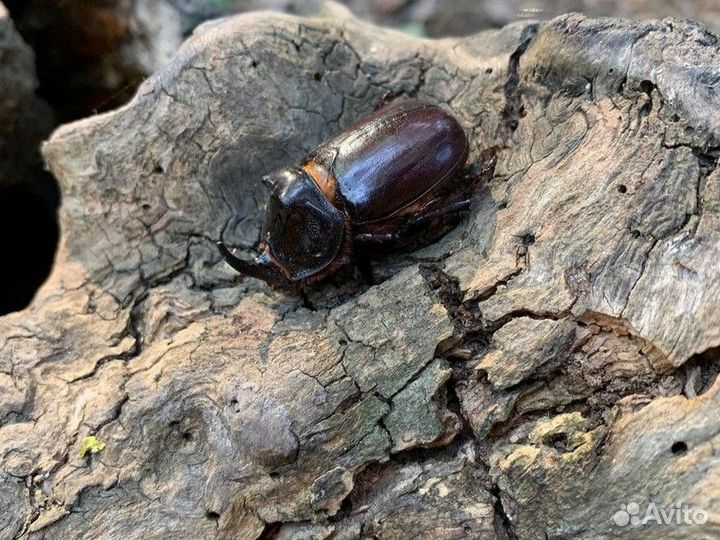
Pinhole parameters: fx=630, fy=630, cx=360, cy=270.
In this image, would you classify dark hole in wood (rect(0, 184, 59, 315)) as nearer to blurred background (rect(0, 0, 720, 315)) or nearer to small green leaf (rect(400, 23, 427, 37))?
blurred background (rect(0, 0, 720, 315))

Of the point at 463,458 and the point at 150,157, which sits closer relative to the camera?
the point at 463,458

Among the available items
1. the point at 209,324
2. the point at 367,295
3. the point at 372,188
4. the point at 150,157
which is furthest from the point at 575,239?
the point at 150,157

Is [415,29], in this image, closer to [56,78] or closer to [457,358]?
[56,78]

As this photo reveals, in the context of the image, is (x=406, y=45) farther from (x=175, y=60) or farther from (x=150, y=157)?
(x=150, y=157)

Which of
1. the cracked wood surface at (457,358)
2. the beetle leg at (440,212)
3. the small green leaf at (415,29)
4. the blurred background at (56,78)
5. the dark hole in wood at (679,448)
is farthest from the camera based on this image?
the small green leaf at (415,29)

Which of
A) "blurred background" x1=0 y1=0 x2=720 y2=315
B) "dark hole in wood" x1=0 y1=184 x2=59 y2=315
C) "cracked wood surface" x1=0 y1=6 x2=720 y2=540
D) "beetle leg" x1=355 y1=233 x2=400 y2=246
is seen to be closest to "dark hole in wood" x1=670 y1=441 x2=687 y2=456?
"cracked wood surface" x1=0 y1=6 x2=720 y2=540

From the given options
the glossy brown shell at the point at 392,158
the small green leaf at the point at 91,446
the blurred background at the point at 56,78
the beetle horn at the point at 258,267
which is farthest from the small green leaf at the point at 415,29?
the small green leaf at the point at 91,446

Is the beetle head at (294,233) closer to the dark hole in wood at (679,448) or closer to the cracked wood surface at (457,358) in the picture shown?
the cracked wood surface at (457,358)
